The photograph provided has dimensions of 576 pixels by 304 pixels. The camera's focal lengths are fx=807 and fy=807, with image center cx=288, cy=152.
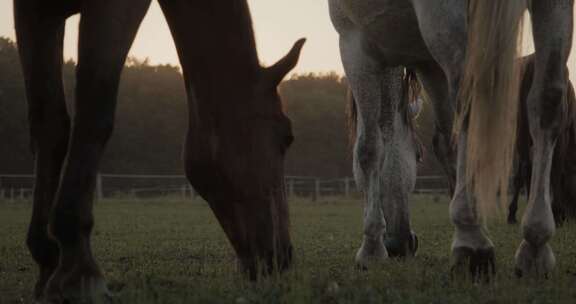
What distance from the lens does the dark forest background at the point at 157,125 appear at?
37250 mm

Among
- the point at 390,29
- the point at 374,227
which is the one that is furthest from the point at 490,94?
the point at 374,227

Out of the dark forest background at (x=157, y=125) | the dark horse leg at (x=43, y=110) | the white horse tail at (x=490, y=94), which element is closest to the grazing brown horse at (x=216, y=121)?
the dark horse leg at (x=43, y=110)

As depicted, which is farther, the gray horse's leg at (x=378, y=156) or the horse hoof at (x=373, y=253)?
the gray horse's leg at (x=378, y=156)

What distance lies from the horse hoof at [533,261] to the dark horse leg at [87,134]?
227 cm

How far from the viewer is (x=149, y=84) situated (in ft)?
160

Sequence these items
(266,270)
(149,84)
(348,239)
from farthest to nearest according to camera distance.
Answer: (149,84), (348,239), (266,270)

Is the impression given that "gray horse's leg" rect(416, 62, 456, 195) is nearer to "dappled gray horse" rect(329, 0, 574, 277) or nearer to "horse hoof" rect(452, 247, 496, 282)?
"dappled gray horse" rect(329, 0, 574, 277)

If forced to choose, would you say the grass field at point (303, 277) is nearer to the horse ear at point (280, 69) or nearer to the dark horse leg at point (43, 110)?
the dark horse leg at point (43, 110)

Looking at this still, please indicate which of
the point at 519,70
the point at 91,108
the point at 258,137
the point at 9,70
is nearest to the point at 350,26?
the point at 519,70

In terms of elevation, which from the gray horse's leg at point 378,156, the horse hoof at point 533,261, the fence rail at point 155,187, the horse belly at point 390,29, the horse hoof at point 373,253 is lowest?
the fence rail at point 155,187

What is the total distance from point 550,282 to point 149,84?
151 feet

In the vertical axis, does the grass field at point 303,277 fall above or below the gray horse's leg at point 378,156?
below

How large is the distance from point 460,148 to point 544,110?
53 centimetres

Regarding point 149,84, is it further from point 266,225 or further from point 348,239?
point 266,225
